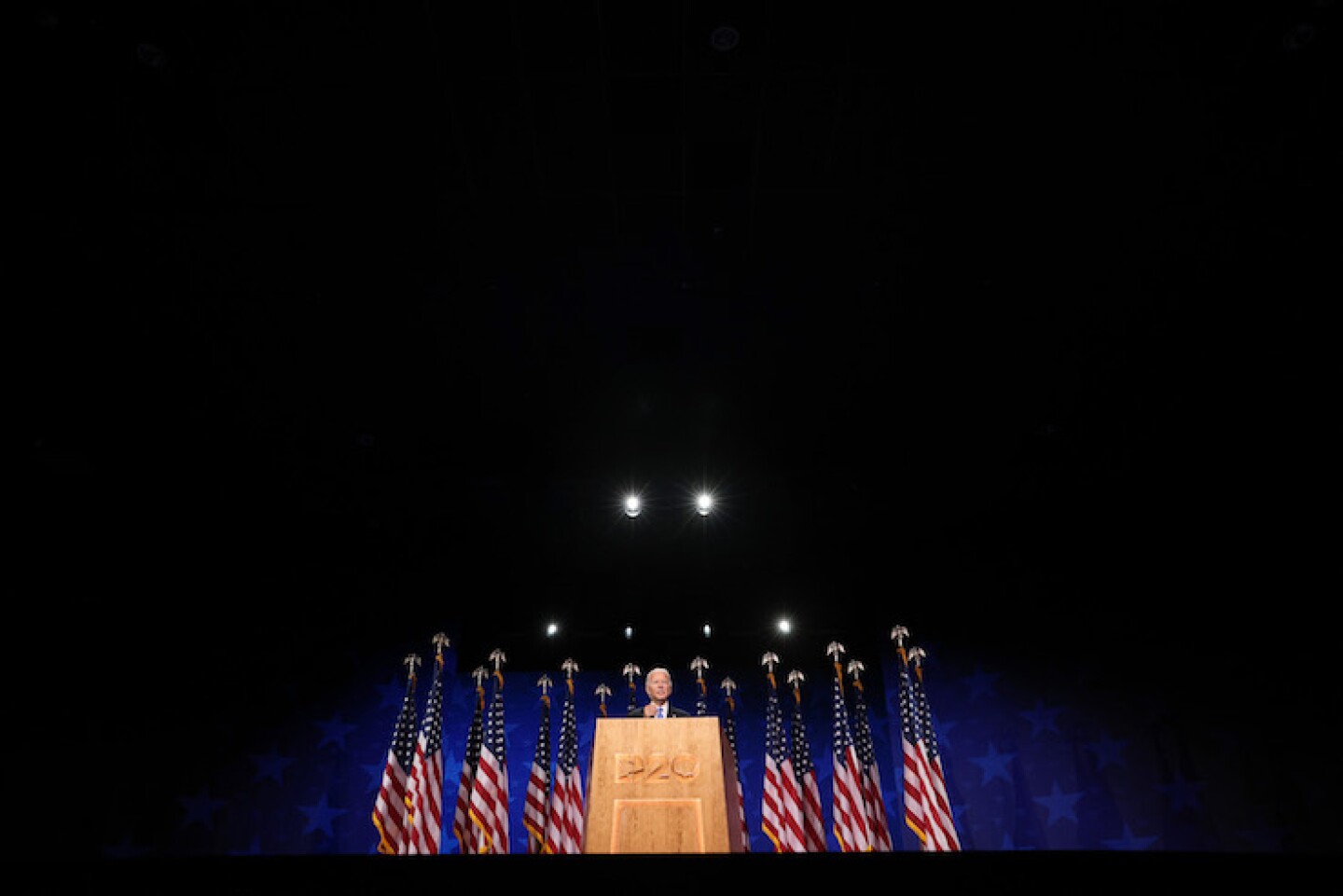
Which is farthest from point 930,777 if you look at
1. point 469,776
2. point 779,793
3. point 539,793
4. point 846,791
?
point 469,776

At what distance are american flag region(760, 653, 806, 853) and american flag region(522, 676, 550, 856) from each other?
188 cm

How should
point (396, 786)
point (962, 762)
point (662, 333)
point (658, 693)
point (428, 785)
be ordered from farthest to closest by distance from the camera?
1. point (962, 762)
2. point (428, 785)
3. point (396, 786)
4. point (658, 693)
5. point (662, 333)

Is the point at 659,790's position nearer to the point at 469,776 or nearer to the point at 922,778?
the point at 922,778

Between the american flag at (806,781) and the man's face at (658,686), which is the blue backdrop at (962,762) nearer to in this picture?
the american flag at (806,781)

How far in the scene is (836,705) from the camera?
21.6 ft

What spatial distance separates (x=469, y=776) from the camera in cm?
640

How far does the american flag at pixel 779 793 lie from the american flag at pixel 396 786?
2.95 meters

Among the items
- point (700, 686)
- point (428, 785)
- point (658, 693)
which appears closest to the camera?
point (658, 693)

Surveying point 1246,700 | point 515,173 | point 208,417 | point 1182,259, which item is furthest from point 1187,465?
point 208,417

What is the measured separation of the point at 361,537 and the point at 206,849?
2.66 metres

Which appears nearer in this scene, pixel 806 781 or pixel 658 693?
pixel 658 693

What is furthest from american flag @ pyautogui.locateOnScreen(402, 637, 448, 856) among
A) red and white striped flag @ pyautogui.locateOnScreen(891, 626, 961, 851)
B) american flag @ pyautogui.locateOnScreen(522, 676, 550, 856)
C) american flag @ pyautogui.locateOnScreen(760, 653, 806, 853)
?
red and white striped flag @ pyautogui.locateOnScreen(891, 626, 961, 851)

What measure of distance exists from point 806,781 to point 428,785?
3183mm

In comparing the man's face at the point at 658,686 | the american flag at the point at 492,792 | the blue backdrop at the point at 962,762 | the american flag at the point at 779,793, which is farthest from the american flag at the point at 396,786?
the american flag at the point at 779,793
